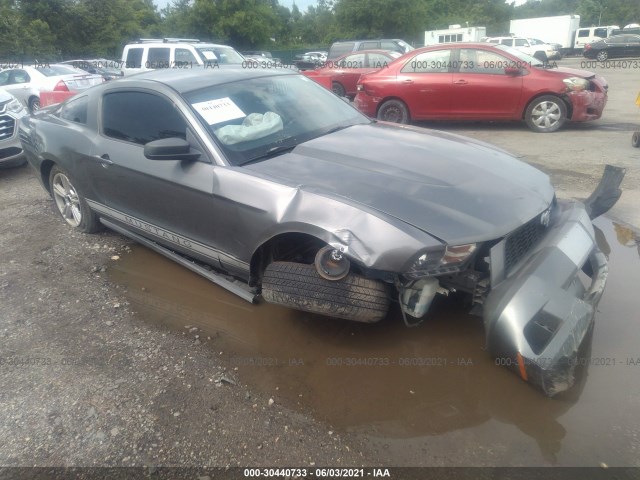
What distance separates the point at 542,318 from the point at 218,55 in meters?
11.1

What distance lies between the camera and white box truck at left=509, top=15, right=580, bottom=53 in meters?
35.9

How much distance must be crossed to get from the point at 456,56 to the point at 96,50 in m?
31.8

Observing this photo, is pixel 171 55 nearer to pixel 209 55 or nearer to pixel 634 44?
pixel 209 55

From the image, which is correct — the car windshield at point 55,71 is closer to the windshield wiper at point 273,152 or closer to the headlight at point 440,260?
the windshield wiper at point 273,152

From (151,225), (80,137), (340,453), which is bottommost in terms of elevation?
(340,453)

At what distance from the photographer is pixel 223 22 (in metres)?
37.9

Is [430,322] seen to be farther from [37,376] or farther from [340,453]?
[37,376]

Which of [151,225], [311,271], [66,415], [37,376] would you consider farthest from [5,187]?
[311,271]

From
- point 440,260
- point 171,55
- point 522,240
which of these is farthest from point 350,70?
point 440,260

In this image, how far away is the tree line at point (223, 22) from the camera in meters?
29.9

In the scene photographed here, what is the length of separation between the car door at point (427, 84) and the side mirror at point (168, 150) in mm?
6504

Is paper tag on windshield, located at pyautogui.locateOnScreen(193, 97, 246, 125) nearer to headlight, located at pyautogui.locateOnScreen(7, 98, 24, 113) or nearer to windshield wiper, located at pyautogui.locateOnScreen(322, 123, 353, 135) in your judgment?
windshield wiper, located at pyautogui.locateOnScreen(322, 123, 353, 135)

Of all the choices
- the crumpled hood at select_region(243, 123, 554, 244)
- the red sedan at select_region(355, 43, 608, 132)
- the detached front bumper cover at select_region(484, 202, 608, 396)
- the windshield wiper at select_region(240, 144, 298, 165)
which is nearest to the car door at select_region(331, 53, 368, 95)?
the red sedan at select_region(355, 43, 608, 132)

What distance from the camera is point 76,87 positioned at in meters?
12.4
